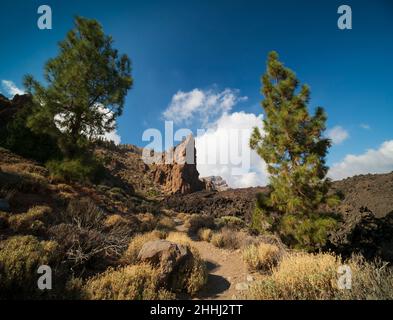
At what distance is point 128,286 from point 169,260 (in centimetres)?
137

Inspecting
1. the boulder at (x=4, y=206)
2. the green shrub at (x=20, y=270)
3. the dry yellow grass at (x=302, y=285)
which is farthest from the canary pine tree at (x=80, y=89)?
the dry yellow grass at (x=302, y=285)

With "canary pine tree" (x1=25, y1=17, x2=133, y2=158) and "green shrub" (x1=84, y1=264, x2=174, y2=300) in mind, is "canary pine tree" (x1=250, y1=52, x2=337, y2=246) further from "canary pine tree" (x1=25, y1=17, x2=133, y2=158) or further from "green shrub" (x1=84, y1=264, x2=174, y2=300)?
"canary pine tree" (x1=25, y1=17, x2=133, y2=158)

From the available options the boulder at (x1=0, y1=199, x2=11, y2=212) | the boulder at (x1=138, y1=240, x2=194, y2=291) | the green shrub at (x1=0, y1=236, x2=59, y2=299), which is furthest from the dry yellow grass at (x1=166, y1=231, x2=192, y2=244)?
the boulder at (x1=0, y1=199, x2=11, y2=212)

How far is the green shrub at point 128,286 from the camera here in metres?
3.89

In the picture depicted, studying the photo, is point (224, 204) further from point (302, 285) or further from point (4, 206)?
point (302, 285)

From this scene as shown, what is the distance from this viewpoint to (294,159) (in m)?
7.94

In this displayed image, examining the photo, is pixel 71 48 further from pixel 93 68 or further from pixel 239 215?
A: pixel 239 215

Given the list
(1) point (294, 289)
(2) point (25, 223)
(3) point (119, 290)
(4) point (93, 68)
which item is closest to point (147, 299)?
(3) point (119, 290)

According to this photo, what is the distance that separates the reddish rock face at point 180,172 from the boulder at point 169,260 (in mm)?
49086

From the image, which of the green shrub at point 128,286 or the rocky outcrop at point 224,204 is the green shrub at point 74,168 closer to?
the green shrub at point 128,286

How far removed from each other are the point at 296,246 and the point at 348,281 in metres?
3.49

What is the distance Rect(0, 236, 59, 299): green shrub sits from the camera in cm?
348

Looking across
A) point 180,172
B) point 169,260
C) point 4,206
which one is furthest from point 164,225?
point 180,172

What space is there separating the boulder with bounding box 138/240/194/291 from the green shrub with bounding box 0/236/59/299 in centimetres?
232
